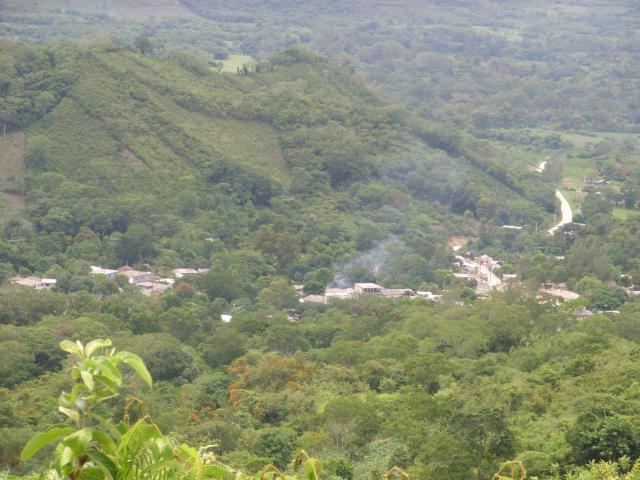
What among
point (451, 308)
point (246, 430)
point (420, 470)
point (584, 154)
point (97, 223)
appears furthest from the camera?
point (584, 154)

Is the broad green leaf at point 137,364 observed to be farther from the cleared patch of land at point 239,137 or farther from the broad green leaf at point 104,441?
the cleared patch of land at point 239,137

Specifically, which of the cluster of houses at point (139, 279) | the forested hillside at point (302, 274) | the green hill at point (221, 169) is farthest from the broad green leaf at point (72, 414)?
the green hill at point (221, 169)

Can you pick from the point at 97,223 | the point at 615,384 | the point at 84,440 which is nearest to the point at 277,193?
the point at 97,223

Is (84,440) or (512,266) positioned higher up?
(84,440)

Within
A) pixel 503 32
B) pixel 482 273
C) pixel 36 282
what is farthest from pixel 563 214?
pixel 503 32

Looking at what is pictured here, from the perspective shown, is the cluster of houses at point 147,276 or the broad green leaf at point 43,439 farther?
the cluster of houses at point 147,276

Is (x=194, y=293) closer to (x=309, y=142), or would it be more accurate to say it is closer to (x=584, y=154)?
(x=309, y=142)
